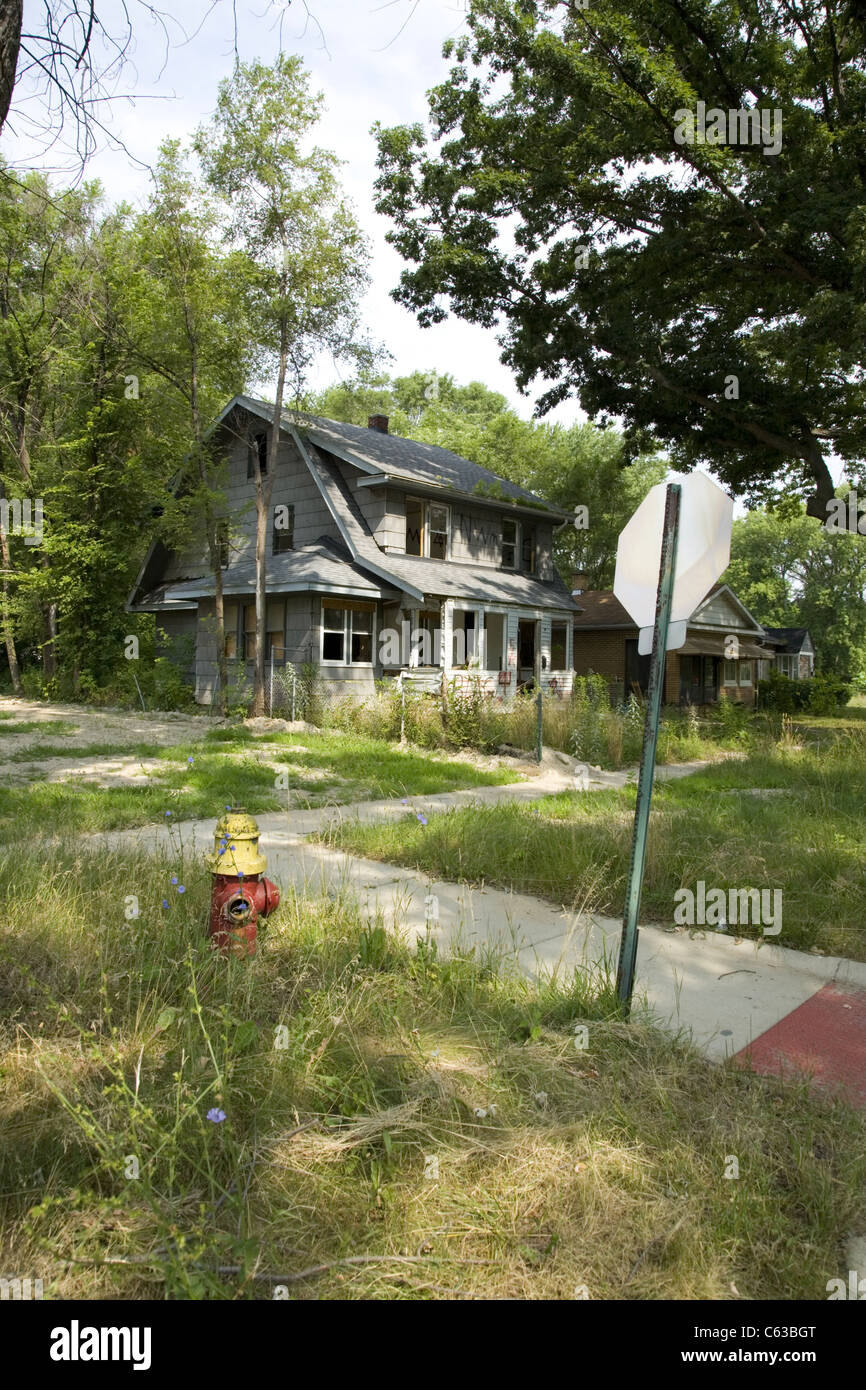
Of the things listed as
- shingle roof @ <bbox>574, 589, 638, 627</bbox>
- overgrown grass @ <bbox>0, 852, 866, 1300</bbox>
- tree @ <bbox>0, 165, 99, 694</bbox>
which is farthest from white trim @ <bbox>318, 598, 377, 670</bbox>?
overgrown grass @ <bbox>0, 852, 866, 1300</bbox>

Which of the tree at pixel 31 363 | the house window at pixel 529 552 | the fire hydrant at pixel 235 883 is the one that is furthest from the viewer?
the house window at pixel 529 552

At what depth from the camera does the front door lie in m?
27.1

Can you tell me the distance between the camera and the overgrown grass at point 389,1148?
84.0 inches

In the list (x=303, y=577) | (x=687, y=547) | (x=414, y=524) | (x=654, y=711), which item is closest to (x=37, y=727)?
(x=303, y=577)

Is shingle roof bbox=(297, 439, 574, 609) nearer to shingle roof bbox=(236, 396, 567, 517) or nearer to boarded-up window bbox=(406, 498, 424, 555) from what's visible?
boarded-up window bbox=(406, 498, 424, 555)

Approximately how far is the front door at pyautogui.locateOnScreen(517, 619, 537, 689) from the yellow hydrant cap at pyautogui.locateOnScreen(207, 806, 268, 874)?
22.9 metres

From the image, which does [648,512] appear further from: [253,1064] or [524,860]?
[524,860]

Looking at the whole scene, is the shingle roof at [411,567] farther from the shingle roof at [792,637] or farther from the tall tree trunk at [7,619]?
the shingle roof at [792,637]

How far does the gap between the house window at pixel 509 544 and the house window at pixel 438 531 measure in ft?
9.66

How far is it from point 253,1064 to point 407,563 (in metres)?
19.1

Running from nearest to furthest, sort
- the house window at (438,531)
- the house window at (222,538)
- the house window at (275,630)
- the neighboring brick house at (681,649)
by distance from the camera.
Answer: the house window at (222,538), the house window at (275,630), the house window at (438,531), the neighboring brick house at (681,649)

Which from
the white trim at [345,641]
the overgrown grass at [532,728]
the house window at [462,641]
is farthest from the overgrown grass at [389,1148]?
the house window at [462,641]

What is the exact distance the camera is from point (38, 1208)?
2.09 meters

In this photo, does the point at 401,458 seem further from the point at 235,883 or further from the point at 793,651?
the point at 793,651
